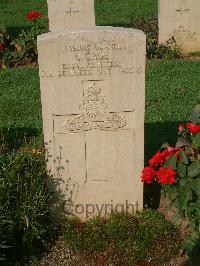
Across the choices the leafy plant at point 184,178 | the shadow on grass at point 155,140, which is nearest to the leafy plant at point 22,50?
the shadow on grass at point 155,140

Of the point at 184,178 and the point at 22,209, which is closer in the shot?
the point at 184,178

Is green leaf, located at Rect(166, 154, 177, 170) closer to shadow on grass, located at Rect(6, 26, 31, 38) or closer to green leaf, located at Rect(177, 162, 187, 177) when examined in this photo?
green leaf, located at Rect(177, 162, 187, 177)

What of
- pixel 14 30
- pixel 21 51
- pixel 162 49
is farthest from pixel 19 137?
pixel 14 30

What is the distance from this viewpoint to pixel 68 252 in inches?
174

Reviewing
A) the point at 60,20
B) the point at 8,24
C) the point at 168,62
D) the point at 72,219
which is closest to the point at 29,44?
the point at 60,20

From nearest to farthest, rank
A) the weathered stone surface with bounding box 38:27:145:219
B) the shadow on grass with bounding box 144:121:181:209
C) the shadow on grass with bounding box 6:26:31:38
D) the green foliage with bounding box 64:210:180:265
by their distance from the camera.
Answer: the weathered stone surface with bounding box 38:27:145:219 → the green foliage with bounding box 64:210:180:265 → the shadow on grass with bounding box 144:121:181:209 → the shadow on grass with bounding box 6:26:31:38

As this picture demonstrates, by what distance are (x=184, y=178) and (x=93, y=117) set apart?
101 centimetres

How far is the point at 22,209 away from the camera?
4297 mm

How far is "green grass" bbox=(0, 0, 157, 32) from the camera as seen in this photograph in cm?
1392

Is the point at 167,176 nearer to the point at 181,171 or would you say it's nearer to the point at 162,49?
the point at 181,171

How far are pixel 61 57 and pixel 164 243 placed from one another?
182 centimetres

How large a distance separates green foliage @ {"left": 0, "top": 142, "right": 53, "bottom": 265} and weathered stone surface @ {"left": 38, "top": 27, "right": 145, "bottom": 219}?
9.0 inches

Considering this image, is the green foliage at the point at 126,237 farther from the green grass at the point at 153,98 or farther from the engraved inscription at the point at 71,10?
the engraved inscription at the point at 71,10

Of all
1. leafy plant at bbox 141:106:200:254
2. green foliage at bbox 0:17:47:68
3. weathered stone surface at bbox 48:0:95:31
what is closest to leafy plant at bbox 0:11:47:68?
green foliage at bbox 0:17:47:68
